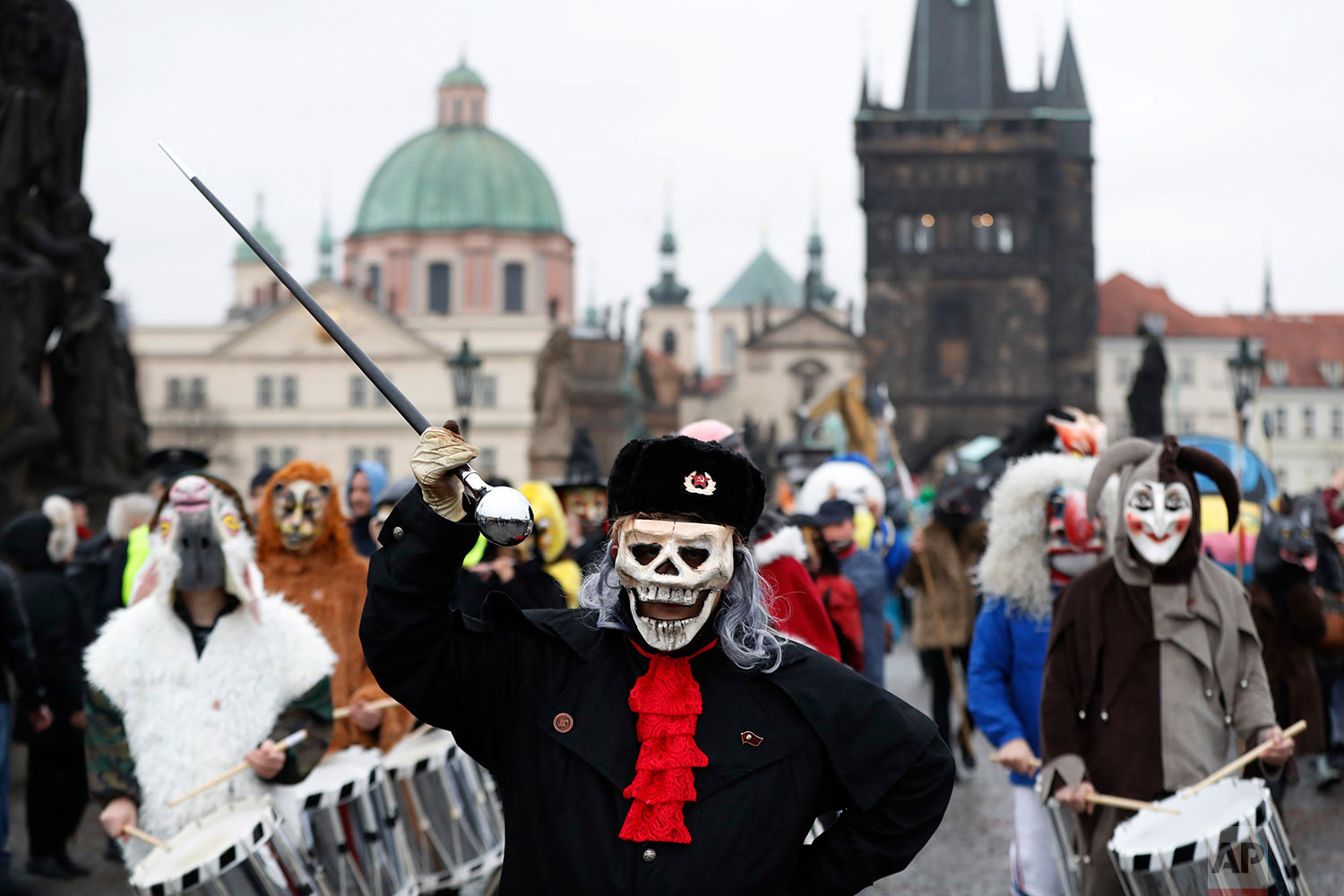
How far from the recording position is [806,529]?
8.21 meters

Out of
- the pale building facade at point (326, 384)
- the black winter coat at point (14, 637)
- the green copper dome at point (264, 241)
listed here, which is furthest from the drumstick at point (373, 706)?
the green copper dome at point (264, 241)

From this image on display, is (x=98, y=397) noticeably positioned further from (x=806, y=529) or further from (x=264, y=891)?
(x=264, y=891)

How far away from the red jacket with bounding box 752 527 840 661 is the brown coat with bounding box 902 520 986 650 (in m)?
4.46

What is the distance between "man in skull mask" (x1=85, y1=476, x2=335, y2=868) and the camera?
5379mm

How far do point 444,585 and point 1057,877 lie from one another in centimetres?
383

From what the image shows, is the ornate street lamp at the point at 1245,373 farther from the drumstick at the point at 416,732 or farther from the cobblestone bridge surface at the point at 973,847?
the drumstick at the point at 416,732

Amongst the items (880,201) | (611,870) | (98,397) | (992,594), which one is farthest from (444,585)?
(880,201)

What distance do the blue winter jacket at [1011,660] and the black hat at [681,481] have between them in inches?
126

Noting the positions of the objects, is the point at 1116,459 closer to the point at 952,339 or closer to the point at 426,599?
the point at 426,599

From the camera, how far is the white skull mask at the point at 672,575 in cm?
320

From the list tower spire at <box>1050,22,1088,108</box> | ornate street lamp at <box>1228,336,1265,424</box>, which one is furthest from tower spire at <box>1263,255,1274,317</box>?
ornate street lamp at <box>1228,336,1265,424</box>

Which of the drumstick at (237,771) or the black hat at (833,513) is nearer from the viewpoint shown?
the drumstick at (237,771)

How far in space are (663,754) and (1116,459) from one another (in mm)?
3110

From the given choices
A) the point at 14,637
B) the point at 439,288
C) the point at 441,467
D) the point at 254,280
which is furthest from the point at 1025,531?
the point at 254,280
